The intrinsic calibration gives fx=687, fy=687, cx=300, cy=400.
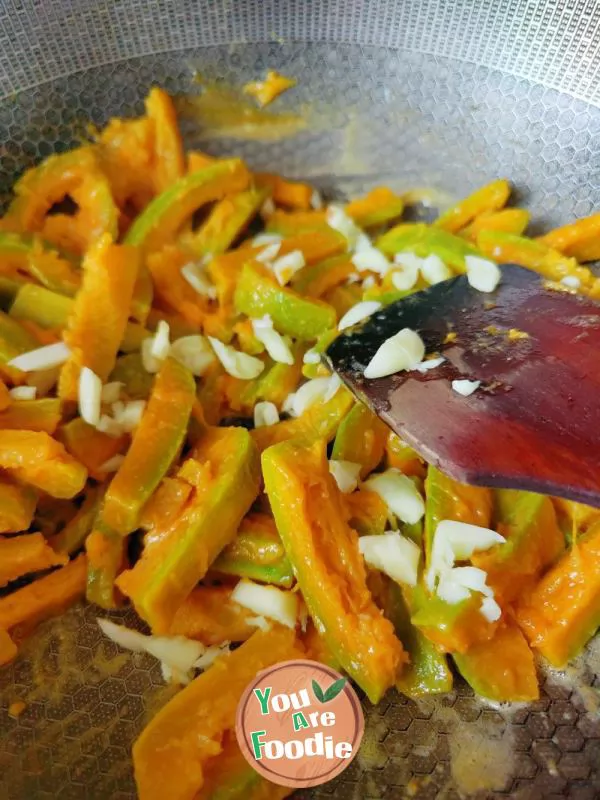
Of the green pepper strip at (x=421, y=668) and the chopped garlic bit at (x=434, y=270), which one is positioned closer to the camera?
the green pepper strip at (x=421, y=668)

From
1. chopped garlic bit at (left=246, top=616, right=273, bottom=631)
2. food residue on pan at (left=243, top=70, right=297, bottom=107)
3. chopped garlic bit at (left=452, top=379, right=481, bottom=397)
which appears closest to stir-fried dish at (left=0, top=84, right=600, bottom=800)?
chopped garlic bit at (left=246, top=616, right=273, bottom=631)

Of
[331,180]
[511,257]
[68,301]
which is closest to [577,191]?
[511,257]

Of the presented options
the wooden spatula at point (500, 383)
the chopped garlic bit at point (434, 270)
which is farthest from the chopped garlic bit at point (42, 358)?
the chopped garlic bit at point (434, 270)

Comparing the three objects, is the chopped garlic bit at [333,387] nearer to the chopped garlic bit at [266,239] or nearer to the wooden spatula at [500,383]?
the wooden spatula at [500,383]

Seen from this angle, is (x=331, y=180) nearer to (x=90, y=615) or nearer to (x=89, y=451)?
(x=89, y=451)

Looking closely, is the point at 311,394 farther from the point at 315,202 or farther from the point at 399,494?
the point at 315,202

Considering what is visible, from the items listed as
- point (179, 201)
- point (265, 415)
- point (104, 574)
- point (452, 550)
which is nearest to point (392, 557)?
point (452, 550)
